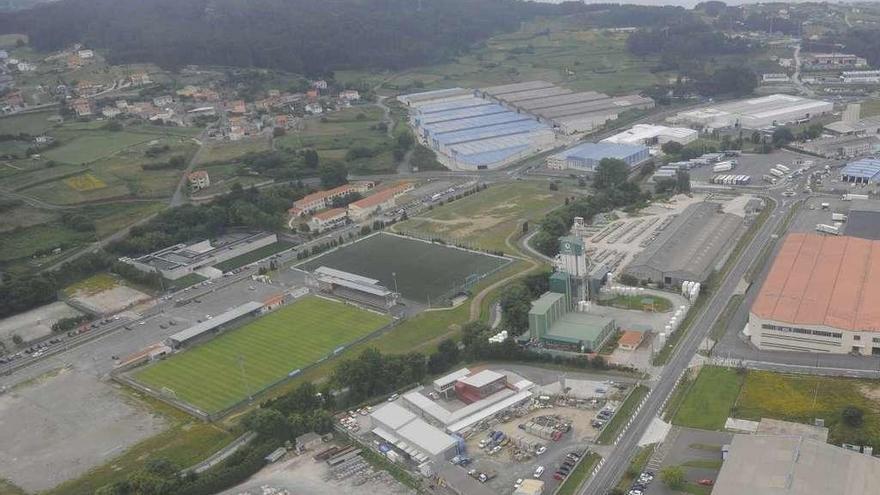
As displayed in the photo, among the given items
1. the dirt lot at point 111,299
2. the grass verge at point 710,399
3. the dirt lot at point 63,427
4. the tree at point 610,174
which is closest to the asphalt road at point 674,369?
the grass verge at point 710,399

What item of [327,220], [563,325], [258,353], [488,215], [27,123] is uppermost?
[27,123]

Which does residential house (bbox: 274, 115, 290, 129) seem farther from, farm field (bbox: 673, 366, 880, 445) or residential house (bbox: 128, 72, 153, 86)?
farm field (bbox: 673, 366, 880, 445)

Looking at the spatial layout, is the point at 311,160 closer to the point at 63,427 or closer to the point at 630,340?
the point at 63,427

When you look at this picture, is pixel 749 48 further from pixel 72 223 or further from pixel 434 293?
pixel 72 223

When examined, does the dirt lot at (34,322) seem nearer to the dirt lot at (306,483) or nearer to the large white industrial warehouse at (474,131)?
the dirt lot at (306,483)

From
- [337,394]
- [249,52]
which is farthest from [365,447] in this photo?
[249,52]

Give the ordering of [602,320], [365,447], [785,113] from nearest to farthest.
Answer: [365,447] → [602,320] → [785,113]

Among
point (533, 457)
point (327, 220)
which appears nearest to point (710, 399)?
point (533, 457)
